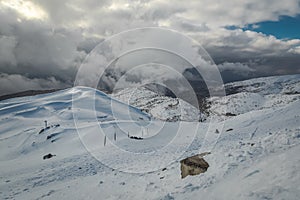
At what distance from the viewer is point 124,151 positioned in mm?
31609

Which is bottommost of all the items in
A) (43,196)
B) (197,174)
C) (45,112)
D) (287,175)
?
(43,196)

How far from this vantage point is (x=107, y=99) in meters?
122

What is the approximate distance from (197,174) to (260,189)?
513cm

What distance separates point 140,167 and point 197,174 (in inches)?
317

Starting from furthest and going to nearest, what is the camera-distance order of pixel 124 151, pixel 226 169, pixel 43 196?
pixel 124 151
pixel 43 196
pixel 226 169

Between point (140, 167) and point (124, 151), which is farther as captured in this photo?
point (124, 151)

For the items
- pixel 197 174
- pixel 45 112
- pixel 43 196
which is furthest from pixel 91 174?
pixel 45 112

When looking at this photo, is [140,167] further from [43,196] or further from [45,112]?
[45,112]

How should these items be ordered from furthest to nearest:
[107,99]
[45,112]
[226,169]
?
[107,99], [45,112], [226,169]

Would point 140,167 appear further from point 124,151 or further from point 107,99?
point 107,99

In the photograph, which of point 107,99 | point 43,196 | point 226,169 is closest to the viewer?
point 226,169

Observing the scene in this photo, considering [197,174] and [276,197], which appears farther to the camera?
[197,174]

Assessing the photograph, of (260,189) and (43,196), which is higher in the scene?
(260,189)

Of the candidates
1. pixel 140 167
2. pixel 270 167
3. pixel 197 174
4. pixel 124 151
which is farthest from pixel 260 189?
pixel 124 151
